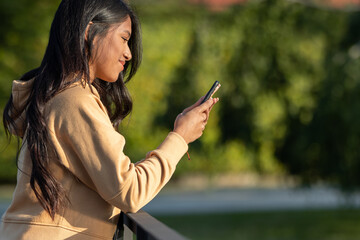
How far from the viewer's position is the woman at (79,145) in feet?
6.10

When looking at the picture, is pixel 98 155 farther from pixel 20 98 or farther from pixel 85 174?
pixel 20 98

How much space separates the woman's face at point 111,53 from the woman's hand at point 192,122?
0.23 meters

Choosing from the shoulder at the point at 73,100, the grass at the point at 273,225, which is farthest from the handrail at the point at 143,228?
the grass at the point at 273,225

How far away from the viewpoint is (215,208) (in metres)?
16.8

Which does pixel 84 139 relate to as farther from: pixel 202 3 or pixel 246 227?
pixel 246 227

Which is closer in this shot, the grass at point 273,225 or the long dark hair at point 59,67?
the long dark hair at point 59,67

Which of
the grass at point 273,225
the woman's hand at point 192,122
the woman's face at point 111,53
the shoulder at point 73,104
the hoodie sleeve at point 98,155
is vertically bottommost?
the hoodie sleeve at point 98,155

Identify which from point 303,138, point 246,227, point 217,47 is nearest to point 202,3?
point 217,47

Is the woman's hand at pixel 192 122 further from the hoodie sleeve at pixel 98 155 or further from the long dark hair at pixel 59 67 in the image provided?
the long dark hair at pixel 59 67

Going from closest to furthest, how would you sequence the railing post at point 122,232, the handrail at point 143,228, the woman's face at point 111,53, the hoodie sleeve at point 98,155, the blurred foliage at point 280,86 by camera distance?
1. the handrail at point 143,228
2. the hoodie sleeve at point 98,155
3. the woman's face at point 111,53
4. the railing post at point 122,232
5. the blurred foliage at point 280,86

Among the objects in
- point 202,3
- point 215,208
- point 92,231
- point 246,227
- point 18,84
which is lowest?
point 92,231

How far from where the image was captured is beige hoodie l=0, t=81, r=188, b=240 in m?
1.85

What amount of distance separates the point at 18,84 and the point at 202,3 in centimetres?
937

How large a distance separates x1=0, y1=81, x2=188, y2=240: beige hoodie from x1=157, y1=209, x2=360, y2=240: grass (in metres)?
9.88
